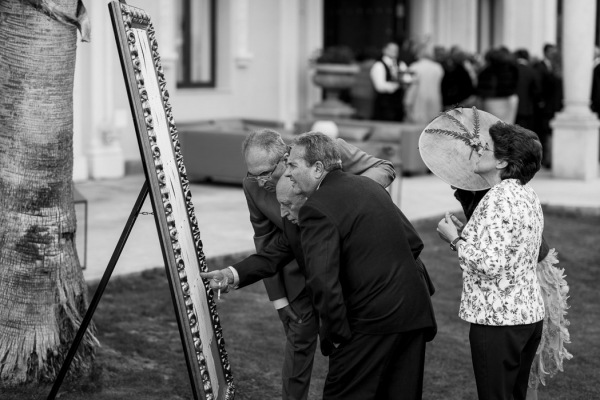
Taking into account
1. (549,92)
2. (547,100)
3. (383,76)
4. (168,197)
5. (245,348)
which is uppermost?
(383,76)

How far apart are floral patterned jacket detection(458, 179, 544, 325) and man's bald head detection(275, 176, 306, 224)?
0.67 meters

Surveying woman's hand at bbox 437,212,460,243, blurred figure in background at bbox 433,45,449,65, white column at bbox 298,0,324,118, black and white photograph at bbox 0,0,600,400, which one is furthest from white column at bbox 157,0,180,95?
woman's hand at bbox 437,212,460,243

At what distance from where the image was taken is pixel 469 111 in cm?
423

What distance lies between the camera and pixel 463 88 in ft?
50.6

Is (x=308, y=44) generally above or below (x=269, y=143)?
above

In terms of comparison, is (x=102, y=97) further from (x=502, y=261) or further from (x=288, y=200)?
(x=502, y=261)

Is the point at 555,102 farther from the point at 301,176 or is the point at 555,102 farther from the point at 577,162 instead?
the point at 301,176

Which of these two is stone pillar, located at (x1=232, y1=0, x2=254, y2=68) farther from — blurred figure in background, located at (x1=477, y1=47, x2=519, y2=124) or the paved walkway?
blurred figure in background, located at (x1=477, y1=47, x2=519, y2=124)

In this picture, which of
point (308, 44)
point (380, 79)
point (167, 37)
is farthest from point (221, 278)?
point (308, 44)

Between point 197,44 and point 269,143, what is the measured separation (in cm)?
1147

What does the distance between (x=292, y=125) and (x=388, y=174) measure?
11.6 meters

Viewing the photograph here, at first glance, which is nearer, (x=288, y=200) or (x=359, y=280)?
(x=359, y=280)

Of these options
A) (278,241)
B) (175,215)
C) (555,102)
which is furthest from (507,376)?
(555,102)

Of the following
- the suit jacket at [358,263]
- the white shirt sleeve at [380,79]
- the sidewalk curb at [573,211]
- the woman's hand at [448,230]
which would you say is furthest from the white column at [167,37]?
the suit jacket at [358,263]
